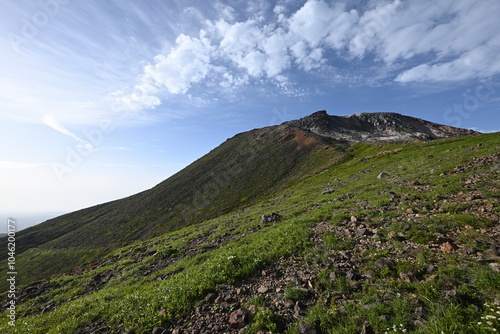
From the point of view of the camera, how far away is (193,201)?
7500 centimetres

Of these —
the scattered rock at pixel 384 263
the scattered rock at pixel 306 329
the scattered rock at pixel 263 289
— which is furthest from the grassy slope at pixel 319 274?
the scattered rock at pixel 263 289

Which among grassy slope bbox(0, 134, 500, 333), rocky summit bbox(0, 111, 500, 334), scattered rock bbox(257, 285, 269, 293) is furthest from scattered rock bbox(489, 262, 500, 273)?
scattered rock bbox(257, 285, 269, 293)

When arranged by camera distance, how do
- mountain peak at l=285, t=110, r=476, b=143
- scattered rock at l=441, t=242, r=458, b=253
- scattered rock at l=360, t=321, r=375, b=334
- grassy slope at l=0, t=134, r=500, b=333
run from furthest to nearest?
mountain peak at l=285, t=110, r=476, b=143 < scattered rock at l=441, t=242, r=458, b=253 < grassy slope at l=0, t=134, r=500, b=333 < scattered rock at l=360, t=321, r=375, b=334

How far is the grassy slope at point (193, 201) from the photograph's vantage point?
62625 millimetres

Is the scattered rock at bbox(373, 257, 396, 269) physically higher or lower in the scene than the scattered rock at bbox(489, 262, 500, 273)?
higher

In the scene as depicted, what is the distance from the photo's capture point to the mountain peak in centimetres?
8869

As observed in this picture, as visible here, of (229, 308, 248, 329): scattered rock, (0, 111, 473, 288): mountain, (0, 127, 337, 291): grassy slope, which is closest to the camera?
(229, 308, 248, 329): scattered rock

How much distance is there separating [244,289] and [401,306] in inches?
196

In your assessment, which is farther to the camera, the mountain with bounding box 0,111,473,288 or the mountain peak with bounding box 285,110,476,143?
the mountain peak with bounding box 285,110,476,143

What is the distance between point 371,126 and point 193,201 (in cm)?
9574

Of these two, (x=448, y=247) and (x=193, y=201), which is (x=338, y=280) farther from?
(x=193, y=201)

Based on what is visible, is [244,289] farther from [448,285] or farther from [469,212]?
[469,212]

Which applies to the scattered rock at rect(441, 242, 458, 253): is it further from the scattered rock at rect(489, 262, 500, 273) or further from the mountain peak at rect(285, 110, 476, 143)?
the mountain peak at rect(285, 110, 476, 143)

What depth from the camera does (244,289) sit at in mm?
7531
